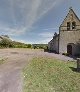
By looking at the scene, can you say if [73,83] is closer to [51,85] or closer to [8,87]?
[51,85]

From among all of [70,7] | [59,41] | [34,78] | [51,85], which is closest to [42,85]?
[51,85]

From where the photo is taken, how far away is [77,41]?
3400cm

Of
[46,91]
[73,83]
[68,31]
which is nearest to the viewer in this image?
[46,91]

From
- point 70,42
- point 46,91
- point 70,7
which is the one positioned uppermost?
point 70,7

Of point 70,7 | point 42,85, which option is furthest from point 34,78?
point 70,7

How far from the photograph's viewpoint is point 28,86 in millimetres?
10422

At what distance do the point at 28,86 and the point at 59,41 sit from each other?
2468cm

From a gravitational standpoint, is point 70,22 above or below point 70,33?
above

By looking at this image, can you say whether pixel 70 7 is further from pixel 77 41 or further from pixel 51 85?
pixel 51 85

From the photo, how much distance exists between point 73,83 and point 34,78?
9.86 feet

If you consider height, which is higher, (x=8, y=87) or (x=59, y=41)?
(x=59, y=41)

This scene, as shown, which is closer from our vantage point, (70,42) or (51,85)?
(51,85)

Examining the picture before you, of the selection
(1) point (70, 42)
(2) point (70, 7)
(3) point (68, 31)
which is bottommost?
(1) point (70, 42)

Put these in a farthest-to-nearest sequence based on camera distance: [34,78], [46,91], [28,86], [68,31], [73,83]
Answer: [68,31]
[34,78]
[73,83]
[28,86]
[46,91]
